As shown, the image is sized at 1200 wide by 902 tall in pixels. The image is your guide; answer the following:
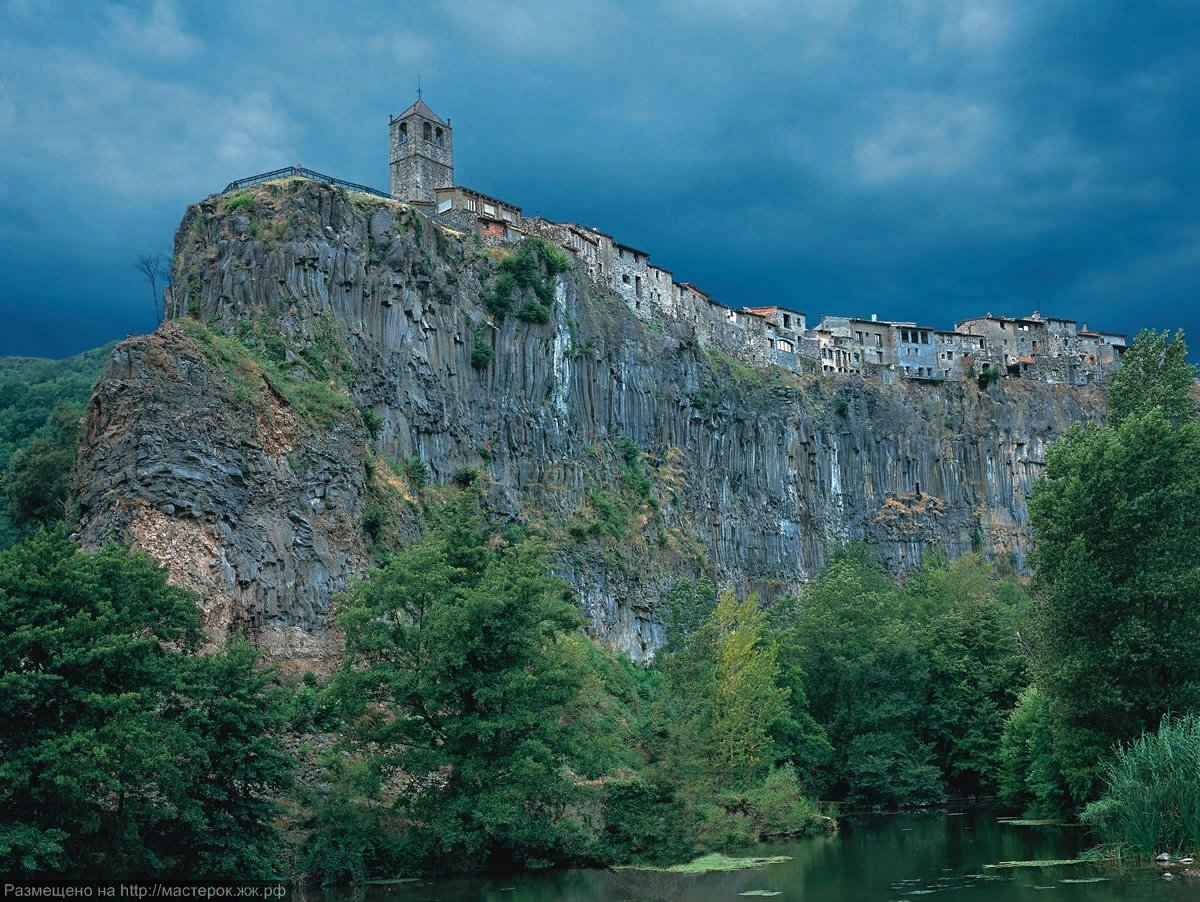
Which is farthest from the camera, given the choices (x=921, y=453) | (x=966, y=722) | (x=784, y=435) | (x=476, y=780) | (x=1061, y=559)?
(x=921, y=453)

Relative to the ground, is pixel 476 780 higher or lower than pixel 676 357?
lower

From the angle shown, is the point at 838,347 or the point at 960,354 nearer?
the point at 838,347

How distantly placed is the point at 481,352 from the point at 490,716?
38.5 metres

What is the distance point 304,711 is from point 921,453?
97.3m

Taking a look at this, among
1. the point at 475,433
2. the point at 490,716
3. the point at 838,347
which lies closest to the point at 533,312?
the point at 475,433

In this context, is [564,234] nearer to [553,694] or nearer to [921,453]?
[921,453]

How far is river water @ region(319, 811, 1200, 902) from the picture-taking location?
121ft

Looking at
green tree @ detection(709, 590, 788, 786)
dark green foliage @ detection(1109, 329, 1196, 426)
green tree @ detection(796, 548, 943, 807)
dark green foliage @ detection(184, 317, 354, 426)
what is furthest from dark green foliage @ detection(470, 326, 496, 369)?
dark green foliage @ detection(1109, 329, 1196, 426)

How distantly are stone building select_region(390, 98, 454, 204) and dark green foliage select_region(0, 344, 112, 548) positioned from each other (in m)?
27.8

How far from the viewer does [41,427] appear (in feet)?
300

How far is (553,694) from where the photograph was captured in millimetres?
43875

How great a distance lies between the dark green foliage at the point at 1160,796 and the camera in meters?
39.4

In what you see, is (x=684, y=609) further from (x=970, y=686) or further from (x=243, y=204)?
(x=243, y=204)

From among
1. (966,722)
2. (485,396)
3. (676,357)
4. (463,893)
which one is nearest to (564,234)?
(676,357)
